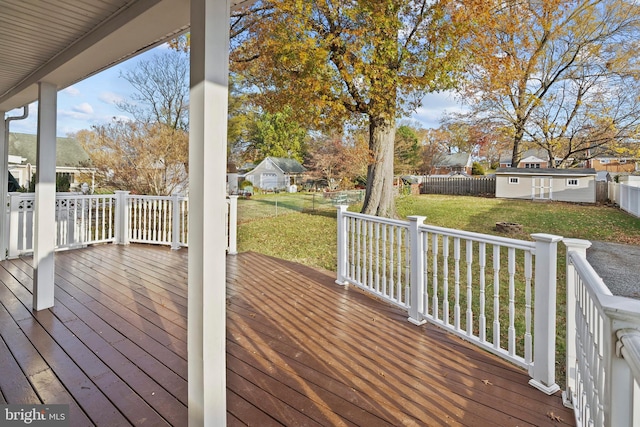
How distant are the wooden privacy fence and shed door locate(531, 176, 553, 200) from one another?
1.00m

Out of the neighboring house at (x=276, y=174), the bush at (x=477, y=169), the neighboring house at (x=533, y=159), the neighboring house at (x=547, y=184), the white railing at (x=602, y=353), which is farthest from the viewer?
the bush at (x=477, y=169)

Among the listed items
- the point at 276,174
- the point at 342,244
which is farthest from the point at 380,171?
the point at 342,244

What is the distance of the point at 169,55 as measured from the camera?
8.05 metres

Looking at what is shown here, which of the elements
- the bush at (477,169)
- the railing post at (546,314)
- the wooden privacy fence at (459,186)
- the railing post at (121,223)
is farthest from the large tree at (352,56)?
the bush at (477,169)

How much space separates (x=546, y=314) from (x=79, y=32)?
10.6ft

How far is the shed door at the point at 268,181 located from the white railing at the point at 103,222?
180cm

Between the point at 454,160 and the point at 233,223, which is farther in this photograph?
the point at 454,160

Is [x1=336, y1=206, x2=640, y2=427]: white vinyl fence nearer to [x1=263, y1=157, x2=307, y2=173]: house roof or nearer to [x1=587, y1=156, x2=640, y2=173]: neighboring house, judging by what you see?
[x1=263, y1=157, x2=307, y2=173]: house roof

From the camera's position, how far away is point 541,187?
913cm

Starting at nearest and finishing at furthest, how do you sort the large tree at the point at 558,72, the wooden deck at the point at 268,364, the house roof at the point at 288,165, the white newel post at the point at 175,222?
the wooden deck at the point at 268,364 < the white newel post at the point at 175,222 < the large tree at the point at 558,72 < the house roof at the point at 288,165

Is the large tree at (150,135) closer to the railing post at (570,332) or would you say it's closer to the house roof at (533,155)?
the railing post at (570,332)

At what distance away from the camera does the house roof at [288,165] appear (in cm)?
722

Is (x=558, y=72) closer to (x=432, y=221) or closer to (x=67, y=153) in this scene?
(x=432, y=221)

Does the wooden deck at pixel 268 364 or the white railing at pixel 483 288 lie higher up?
the white railing at pixel 483 288
